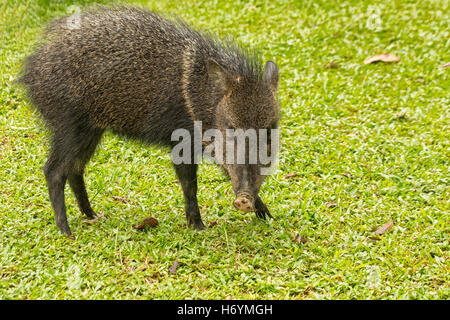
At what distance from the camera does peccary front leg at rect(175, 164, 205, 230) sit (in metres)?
4.25

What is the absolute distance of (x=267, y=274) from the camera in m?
3.93

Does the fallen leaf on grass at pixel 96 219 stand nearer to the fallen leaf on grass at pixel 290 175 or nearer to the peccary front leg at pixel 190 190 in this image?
the peccary front leg at pixel 190 190

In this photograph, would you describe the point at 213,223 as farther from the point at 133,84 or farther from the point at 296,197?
the point at 133,84

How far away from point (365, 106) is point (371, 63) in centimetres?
113

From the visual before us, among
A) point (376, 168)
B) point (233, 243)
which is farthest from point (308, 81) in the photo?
point (233, 243)

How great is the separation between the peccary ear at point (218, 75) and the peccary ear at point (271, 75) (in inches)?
12.3

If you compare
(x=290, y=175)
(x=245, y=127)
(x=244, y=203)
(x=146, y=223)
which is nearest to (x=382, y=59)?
(x=290, y=175)

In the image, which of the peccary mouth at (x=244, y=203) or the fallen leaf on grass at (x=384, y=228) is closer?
the peccary mouth at (x=244, y=203)

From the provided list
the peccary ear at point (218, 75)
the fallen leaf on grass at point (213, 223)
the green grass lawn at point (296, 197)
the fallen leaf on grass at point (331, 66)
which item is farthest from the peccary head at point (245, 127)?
the fallen leaf on grass at point (331, 66)

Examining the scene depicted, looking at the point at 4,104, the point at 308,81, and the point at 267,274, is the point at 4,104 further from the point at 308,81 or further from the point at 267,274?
the point at 267,274

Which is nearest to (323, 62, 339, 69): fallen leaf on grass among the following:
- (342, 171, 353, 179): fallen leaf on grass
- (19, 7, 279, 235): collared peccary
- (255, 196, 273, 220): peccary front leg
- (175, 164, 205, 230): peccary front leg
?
(342, 171, 353, 179): fallen leaf on grass

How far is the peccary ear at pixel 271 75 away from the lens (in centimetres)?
404
